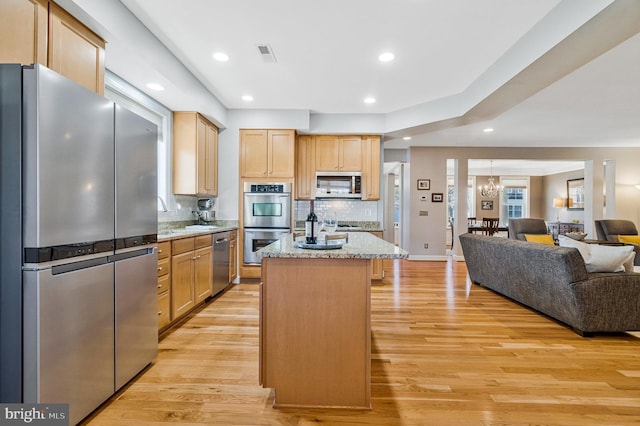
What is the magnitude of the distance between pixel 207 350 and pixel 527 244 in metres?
3.40

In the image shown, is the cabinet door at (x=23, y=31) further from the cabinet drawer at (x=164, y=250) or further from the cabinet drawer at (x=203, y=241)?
the cabinet drawer at (x=203, y=241)

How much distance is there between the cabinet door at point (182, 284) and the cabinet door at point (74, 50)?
62.0 inches

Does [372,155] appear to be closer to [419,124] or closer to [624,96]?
[419,124]

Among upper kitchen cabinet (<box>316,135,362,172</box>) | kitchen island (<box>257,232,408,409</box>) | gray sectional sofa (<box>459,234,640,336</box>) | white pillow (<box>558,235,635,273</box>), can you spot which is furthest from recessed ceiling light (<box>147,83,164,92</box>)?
white pillow (<box>558,235,635,273</box>)

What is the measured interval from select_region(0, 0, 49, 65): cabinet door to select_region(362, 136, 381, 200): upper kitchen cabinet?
3.97 m

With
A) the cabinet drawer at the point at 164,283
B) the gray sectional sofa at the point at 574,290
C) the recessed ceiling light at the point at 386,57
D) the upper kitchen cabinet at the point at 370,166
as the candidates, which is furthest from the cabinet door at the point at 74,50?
the gray sectional sofa at the point at 574,290

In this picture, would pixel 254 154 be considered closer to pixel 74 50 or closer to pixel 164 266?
pixel 164 266

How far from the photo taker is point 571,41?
2.29 metres

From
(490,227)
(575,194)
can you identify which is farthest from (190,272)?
(575,194)

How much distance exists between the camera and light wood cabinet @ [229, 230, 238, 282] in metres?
4.48

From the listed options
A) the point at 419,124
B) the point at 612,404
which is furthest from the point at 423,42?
the point at 612,404

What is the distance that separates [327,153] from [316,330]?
3624mm

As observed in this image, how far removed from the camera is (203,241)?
3559 millimetres

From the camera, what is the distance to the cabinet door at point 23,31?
154 cm
